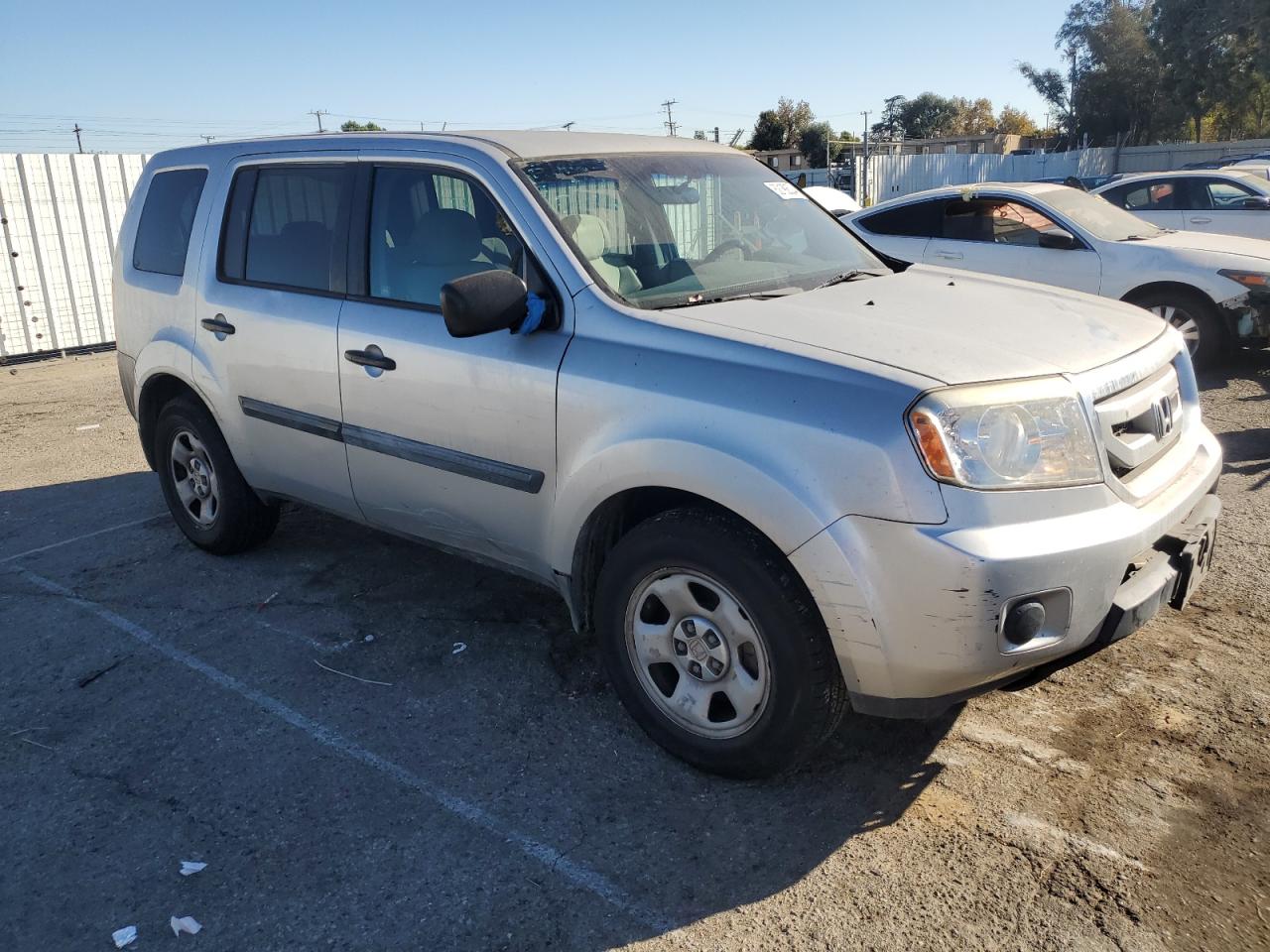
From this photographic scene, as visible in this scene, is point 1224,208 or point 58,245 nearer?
point 1224,208

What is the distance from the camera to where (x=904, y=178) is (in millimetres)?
26766

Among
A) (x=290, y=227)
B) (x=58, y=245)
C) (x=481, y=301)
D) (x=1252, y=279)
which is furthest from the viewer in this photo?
(x=58, y=245)

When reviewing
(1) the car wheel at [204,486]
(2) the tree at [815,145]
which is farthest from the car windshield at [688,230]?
(2) the tree at [815,145]

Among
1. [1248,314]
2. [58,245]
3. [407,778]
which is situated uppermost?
[58,245]

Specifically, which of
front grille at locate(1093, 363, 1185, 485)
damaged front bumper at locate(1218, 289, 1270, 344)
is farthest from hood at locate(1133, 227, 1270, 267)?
front grille at locate(1093, 363, 1185, 485)

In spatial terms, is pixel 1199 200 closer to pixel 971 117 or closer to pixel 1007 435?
pixel 1007 435

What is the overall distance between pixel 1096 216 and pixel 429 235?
6946mm

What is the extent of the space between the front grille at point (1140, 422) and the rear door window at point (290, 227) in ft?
9.32

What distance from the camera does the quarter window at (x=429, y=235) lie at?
3613 millimetres

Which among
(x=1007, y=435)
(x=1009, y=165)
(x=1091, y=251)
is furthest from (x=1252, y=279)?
(x=1009, y=165)

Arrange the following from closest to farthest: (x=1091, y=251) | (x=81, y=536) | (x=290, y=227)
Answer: (x=290, y=227)
(x=81, y=536)
(x=1091, y=251)

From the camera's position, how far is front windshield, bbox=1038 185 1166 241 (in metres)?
8.48

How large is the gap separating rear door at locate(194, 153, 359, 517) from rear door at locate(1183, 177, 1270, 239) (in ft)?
34.1

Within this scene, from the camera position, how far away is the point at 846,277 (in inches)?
153
